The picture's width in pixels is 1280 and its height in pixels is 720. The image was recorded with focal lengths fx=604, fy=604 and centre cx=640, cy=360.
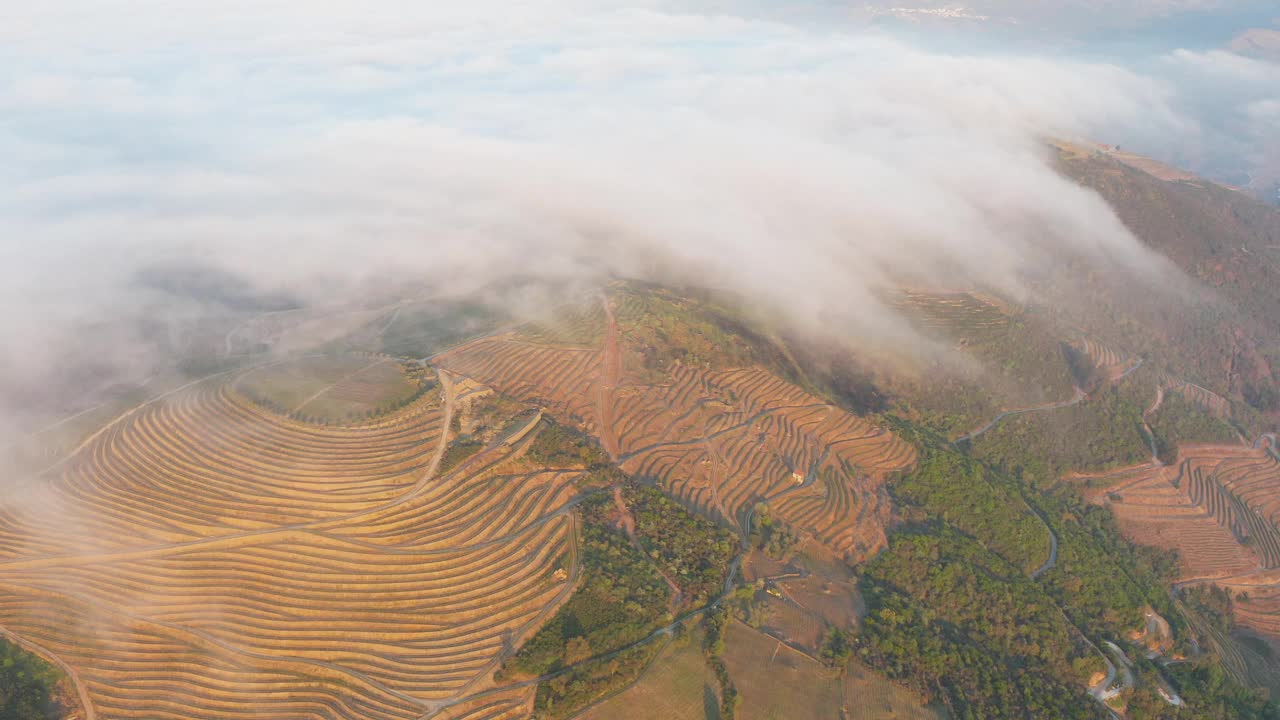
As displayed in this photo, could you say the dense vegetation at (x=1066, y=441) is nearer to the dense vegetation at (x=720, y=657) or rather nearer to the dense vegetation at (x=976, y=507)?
the dense vegetation at (x=976, y=507)

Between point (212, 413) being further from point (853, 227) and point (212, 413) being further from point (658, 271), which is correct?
point (853, 227)

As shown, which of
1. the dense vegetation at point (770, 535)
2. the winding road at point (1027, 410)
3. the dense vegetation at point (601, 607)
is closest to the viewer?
the dense vegetation at point (601, 607)

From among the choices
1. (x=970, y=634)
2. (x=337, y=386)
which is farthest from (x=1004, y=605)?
(x=337, y=386)

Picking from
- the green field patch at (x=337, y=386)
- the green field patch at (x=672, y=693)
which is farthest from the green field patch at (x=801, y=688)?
the green field patch at (x=337, y=386)

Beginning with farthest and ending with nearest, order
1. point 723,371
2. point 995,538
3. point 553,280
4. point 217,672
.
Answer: point 553,280 → point 723,371 → point 995,538 → point 217,672

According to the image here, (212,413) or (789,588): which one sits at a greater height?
(212,413)

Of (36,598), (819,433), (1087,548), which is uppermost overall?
Result: (36,598)

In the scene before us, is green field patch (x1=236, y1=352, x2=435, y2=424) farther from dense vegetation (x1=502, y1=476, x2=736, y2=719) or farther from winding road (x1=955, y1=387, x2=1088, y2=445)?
winding road (x1=955, y1=387, x2=1088, y2=445)

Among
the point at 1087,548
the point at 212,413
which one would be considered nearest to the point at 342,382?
the point at 212,413
